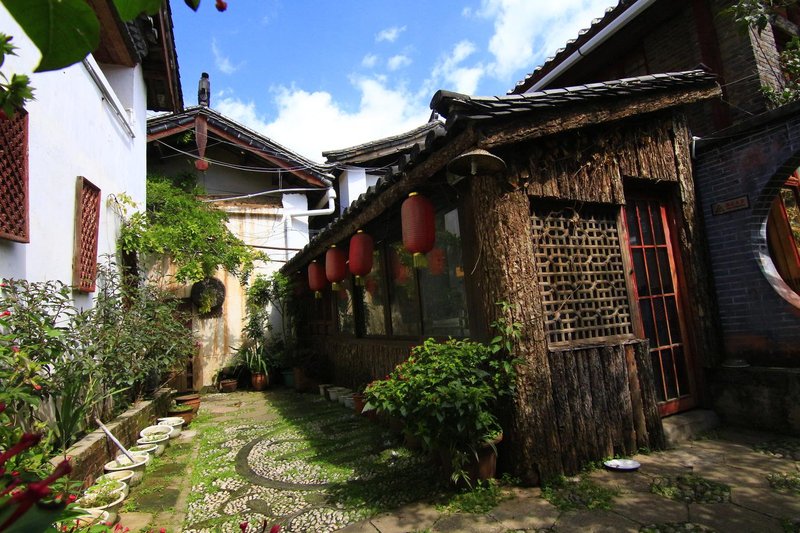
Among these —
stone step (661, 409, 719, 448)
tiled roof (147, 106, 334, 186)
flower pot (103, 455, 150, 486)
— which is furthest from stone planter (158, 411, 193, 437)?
tiled roof (147, 106, 334, 186)

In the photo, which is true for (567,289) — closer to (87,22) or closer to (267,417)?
(87,22)

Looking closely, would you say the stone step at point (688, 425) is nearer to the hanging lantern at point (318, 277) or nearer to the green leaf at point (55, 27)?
the green leaf at point (55, 27)

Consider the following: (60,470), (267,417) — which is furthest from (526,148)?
(267,417)

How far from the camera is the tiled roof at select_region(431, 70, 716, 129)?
11.6 ft

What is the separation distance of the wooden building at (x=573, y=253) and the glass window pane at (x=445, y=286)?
0.07 feet

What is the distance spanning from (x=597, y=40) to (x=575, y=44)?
0.47m

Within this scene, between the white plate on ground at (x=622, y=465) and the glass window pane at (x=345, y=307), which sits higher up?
the glass window pane at (x=345, y=307)

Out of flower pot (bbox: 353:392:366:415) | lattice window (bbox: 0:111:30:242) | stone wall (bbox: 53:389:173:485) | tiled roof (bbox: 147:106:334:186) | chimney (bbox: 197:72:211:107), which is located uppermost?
chimney (bbox: 197:72:211:107)

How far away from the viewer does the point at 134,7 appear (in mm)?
615

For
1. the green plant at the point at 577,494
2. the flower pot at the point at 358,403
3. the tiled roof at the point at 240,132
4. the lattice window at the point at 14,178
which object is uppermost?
the tiled roof at the point at 240,132

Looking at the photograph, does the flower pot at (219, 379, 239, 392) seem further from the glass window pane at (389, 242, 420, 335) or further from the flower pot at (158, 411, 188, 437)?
the glass window pane at (389, 242, 420, 335)

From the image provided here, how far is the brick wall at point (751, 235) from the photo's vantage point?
459 cm

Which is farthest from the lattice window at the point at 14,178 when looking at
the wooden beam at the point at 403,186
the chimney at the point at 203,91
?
the chimney at the point at 203,91

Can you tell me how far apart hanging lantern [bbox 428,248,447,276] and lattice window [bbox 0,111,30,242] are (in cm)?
394
